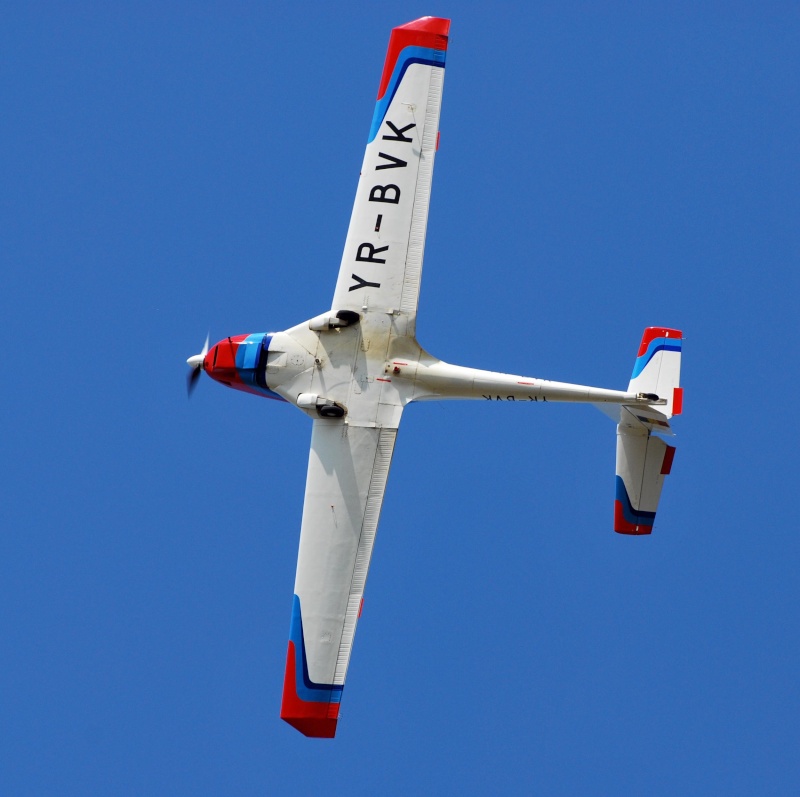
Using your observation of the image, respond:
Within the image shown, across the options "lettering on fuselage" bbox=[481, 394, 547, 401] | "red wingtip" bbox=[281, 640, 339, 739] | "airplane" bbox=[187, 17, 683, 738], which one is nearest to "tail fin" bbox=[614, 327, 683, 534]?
"airplane" bbox=[187, 17, 683, 738]

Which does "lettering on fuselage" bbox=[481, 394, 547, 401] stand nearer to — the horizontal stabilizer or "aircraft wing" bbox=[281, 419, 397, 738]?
"aircraft wing" bbox=[281, 419, 397, 738]

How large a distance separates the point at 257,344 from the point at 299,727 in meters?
6.77

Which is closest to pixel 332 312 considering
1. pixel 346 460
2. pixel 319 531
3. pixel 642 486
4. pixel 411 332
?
pixel 411 332

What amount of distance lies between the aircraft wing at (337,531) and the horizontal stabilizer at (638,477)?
427cm

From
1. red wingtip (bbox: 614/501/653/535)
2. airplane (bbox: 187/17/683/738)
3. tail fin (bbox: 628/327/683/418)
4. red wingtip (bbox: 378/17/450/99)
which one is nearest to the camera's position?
airplane (bbox: 187/17/683/738)

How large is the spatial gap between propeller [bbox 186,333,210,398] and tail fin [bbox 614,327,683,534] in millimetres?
7586

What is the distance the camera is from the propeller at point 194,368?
2006 centimetres

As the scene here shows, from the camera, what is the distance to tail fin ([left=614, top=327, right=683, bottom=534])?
64.3ft

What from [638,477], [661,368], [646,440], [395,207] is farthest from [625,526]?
[395,207]

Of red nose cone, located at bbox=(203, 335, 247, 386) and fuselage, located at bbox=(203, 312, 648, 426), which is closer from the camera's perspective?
fuselage, located at bbox=(203, 312, 648, 426)

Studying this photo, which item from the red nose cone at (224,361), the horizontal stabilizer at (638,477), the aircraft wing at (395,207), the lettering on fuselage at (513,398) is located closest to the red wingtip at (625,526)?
the horizontal stabilizer at (638,477)

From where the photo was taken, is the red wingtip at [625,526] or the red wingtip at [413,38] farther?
the red wingtip at [625,526]

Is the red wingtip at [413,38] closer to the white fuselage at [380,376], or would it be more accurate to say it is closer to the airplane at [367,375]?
the airplane at [367,375]

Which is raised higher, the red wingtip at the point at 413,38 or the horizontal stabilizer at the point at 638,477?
the red wingtip at the point at 413,38
